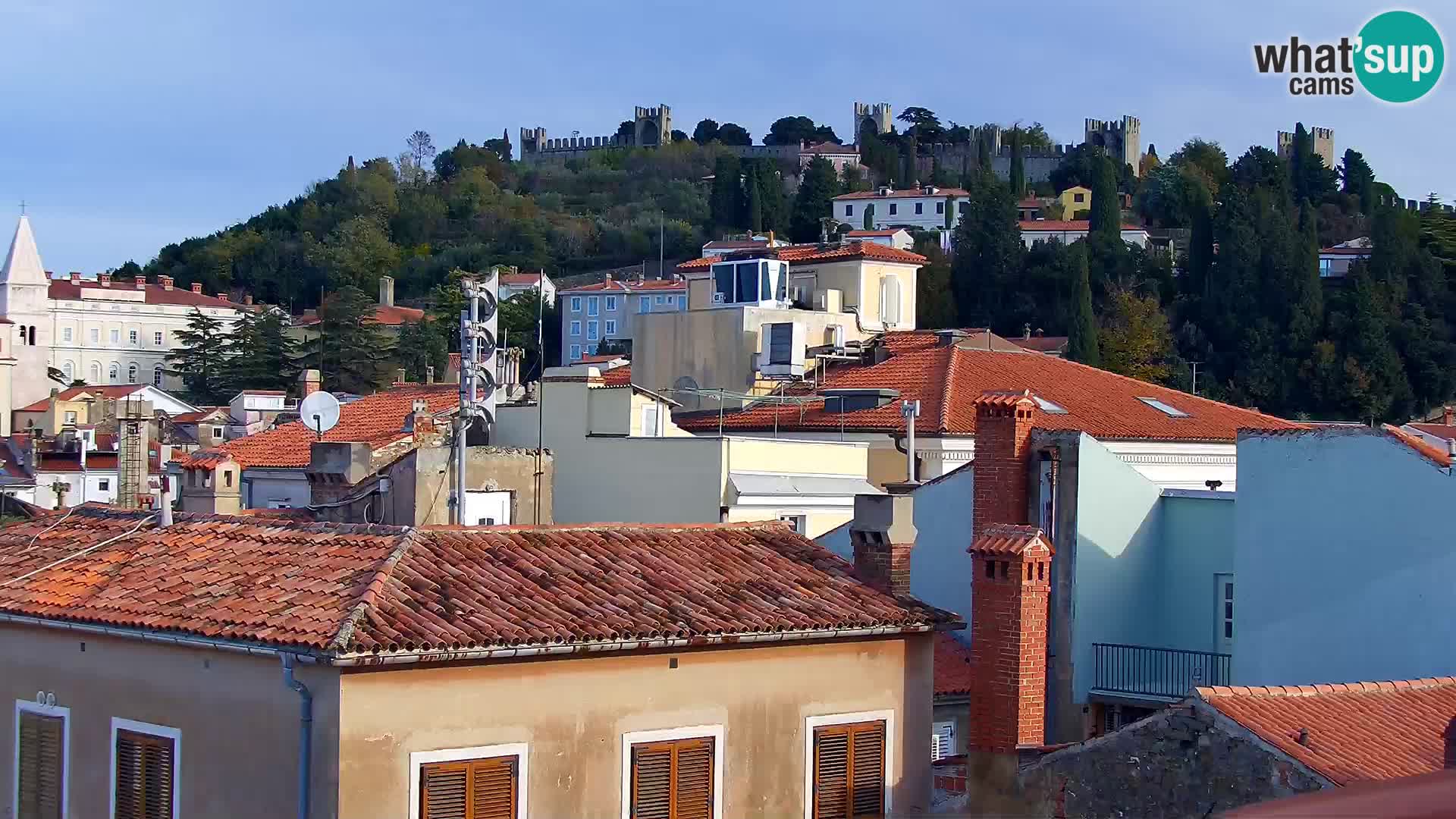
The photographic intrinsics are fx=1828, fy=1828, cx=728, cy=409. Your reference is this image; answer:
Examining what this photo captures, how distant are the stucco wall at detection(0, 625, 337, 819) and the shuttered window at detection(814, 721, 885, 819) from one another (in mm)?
3544

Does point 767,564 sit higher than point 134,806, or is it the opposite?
point 767,564

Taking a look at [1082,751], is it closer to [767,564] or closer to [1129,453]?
[767,564]

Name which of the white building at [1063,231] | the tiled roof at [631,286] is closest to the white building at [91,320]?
the tiled roof at [631,286]

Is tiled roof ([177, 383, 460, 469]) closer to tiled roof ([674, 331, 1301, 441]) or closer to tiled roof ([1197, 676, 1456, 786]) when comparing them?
tiled roof ([674, 331, 1301, 441])

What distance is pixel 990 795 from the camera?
1189 cm

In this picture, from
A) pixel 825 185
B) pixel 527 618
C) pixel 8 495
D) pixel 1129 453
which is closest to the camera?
pixel 527 618

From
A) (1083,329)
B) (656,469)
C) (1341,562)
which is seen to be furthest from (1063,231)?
(1341,562)

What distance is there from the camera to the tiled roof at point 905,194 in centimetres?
11238

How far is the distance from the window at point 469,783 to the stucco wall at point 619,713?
0.06 m

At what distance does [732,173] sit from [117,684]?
356 ft

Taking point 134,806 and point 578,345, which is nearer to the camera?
point 134,806

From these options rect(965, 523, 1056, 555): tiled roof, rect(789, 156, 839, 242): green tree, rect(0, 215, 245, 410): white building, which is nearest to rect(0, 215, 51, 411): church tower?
rect(0, 215, 245, 410): white building

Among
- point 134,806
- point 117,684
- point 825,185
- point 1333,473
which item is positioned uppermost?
point 825,185

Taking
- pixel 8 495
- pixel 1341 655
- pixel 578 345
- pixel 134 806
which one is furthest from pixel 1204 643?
pixel 578 345
